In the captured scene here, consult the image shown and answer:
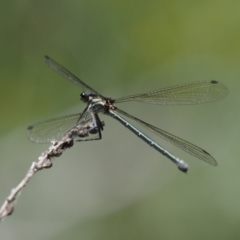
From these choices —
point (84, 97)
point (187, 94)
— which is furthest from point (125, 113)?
point (187, 94)

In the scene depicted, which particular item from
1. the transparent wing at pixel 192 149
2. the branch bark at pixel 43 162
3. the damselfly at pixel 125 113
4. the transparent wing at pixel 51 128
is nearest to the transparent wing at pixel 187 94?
the damselfly at pixel 125 113

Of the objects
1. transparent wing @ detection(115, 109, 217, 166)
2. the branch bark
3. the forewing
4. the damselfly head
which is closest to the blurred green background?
transparent wing @ detection(115, 109, 217, 166)

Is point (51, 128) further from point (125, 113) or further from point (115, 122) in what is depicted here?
point (115, 122)

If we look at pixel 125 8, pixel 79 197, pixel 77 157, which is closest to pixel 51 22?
pixel 125 8

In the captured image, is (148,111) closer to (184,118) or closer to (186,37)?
(184,118)

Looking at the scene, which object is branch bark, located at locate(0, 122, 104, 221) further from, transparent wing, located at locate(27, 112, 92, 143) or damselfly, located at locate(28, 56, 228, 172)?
transparent wing, located at locate(27, 112, 92, 143)

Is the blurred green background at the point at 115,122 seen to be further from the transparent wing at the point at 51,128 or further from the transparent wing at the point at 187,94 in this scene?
the transparent wing at the point at 51,128
